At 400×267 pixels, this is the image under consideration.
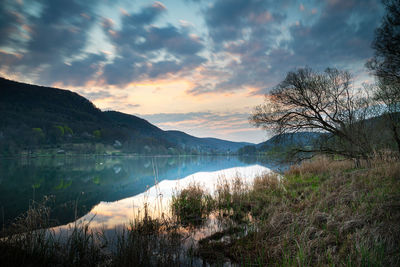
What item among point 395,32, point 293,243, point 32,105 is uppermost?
point 32,105

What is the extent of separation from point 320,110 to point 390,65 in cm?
418

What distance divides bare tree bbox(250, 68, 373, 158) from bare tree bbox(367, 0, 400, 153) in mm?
1244

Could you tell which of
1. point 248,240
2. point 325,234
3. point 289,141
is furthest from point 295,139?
point 248,240

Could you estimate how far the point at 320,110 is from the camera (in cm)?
1387

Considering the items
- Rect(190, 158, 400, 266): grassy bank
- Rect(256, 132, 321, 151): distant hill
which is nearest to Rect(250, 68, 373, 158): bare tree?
Rect(256, 132, 321, 151): distant hill

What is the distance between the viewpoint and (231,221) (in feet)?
23.8

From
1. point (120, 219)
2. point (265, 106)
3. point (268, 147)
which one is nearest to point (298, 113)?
point (265, 106)

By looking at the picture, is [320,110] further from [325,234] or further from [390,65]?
[325,234]

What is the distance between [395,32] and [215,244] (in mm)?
13622

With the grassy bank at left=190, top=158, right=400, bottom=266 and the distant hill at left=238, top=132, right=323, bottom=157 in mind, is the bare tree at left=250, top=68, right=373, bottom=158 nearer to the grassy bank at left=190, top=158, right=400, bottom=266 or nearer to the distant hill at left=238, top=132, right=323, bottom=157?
the distant hill at left=238, top=132, right=323, bottom=157

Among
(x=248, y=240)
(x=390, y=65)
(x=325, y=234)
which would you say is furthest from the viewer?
(x=390, y=65)

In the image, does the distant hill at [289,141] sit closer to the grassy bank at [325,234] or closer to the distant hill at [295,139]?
the distant hill at [295,139]

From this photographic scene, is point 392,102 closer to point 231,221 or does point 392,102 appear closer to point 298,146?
point 298,146

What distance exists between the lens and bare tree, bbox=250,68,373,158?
45.3ft
